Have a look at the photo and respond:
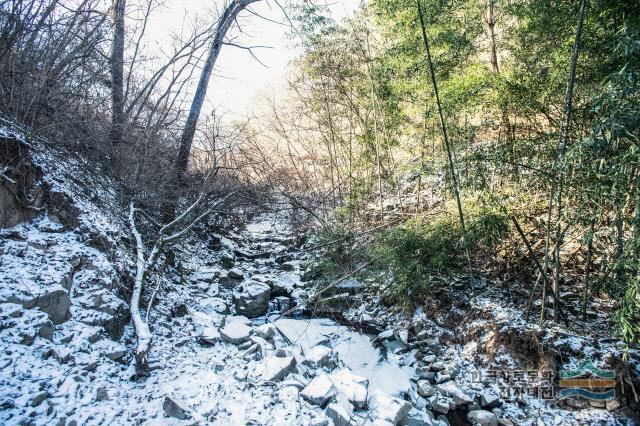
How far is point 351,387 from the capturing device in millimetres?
3344

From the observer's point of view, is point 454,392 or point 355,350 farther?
point 355,350

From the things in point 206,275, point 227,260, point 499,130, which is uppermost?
point 499,130

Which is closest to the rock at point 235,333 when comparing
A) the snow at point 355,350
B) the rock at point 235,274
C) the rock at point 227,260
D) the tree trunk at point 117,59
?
the snow at point 355,350

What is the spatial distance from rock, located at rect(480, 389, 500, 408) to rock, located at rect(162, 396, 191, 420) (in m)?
2.78

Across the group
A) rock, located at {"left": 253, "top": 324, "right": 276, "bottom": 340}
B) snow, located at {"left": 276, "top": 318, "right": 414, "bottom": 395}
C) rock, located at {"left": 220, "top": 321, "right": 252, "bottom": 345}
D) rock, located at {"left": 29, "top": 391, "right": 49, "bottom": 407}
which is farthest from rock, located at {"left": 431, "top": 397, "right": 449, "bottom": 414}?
rock, located at {"left": 29, "top": 391, "right": 49, "bottom": 407}

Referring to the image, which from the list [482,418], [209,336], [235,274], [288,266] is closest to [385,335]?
[482,418]

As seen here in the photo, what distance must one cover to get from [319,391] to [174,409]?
48.3 inches

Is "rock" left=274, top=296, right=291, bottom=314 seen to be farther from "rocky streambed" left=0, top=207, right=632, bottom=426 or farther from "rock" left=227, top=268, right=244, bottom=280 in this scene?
"rock" left=227, top=268, right=244, bottom=280

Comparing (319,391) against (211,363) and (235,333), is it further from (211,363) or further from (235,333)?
(235,333)

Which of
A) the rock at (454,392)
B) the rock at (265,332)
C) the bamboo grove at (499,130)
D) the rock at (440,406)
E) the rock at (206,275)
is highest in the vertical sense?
the bamboo grove at (499,130)

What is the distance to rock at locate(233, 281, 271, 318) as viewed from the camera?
5.13 m

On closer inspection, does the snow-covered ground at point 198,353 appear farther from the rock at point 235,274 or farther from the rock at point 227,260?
the rock at point 227,260

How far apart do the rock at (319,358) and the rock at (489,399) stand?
1.57 meters

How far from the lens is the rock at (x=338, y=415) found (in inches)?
114
